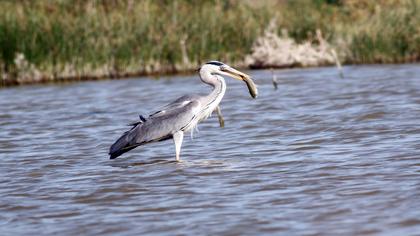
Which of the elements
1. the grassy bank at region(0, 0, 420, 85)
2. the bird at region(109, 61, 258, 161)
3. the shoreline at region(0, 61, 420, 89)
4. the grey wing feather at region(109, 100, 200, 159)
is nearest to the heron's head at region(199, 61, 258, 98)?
the bird at region(109, 61, 258, 161)

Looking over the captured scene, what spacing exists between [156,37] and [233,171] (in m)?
14.4

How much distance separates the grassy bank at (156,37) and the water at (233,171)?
4177mm

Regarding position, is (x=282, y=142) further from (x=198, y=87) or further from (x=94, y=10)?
(x=94, y=10)

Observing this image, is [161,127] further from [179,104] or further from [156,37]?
[156,37]

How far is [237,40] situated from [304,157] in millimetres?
14492

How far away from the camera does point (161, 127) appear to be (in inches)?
406

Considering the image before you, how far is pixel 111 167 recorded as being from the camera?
10414 millimetres

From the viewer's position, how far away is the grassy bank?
22078 mm

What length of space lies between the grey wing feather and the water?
0.81 feet

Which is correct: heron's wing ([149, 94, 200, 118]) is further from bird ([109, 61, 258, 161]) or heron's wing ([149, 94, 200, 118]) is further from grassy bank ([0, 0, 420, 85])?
grassy bank ([0, 0, 420, 85])

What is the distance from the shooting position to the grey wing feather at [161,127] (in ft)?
33.5

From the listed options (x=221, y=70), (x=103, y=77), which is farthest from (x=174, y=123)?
(x=103, y=77)

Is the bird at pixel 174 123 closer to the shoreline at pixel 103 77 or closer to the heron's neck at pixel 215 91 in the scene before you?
the heron's neck at pixel 215 91

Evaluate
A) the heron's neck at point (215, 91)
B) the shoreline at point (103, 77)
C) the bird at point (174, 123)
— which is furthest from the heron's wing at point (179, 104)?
the shoreline at point (103, 77)
